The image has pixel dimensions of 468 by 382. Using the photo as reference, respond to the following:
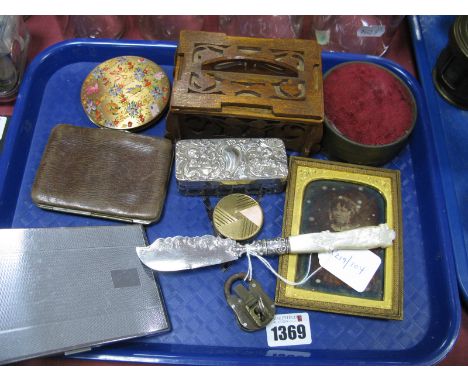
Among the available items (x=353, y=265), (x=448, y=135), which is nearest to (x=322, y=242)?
(x=353, y=265)

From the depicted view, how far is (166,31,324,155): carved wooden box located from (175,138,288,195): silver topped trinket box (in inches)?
2.2

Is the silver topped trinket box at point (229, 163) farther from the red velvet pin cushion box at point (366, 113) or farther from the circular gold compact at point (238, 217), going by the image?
the red velvet pin cushion box at point (366, 113)

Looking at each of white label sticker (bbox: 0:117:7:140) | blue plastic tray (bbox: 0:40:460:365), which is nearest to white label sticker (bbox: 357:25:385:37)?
blue plastic tray (bbox: 0:40:460:365)

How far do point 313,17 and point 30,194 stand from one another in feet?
Result: 3.78

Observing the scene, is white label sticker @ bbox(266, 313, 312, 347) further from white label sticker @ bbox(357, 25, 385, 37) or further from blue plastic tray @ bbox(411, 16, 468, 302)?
white label sticker @ bbox(357, 25, 385, 37)

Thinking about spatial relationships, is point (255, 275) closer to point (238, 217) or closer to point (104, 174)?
point (238, 217)

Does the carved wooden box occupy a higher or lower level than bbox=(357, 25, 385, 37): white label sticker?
lower

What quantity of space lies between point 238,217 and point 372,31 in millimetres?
808

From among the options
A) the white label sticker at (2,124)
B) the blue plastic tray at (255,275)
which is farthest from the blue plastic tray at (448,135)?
the white label sticker at (2,124)

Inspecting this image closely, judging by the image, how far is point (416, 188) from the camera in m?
1.39

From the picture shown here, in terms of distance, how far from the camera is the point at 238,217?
1226 mm

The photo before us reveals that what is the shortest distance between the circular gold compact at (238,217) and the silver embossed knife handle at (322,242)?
0.05 m

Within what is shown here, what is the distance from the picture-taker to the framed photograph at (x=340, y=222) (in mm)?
1176

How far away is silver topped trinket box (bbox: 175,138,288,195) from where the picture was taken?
3.93 ft
